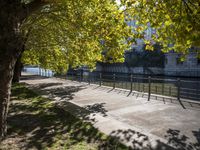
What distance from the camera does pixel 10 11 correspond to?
227 inches

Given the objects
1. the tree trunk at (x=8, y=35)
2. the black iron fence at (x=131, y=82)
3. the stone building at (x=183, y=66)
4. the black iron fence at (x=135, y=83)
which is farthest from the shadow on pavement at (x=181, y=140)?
the stone building at (x=183, y=66)

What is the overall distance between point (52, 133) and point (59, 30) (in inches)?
301

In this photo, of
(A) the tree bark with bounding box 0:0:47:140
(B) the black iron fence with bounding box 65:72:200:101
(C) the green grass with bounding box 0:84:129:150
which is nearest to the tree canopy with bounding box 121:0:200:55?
(A) the tree bark with bounding box 0:0:47:140

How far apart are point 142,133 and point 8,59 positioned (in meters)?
4.36

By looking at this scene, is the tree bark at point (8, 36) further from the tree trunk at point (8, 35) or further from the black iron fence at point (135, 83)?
the black iron fence at point (135, 83)

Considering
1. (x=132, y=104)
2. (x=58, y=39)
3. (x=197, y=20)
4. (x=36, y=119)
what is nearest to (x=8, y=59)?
(x=36, y=119)

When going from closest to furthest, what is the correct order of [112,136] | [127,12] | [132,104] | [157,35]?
1. [112,136]
2. [127,12]
3. [157,35]
4. [132,104]

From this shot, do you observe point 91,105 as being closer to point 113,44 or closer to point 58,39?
point 113,44

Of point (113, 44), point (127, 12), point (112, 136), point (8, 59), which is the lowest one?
point (112, 136)

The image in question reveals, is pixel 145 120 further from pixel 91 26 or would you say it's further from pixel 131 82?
pixel 131 82

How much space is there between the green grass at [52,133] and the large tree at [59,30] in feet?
2.31

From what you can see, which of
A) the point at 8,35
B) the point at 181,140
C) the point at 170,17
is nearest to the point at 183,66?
the point at 170,17

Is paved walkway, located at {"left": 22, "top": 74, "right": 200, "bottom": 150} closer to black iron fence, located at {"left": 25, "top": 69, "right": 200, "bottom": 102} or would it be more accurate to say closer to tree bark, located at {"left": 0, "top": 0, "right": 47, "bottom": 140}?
black iron fence, located at {"left": 25, "top": 69, "right": 200, "bottom": 102}

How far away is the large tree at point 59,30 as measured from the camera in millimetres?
5848
